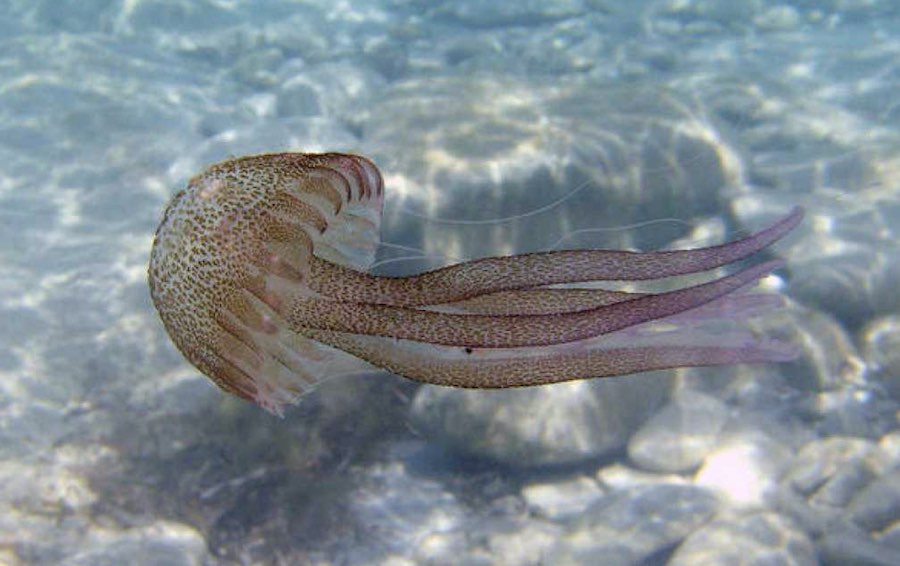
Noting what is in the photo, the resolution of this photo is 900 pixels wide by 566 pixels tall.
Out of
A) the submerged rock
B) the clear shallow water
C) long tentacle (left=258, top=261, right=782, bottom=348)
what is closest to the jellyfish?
long tentacle (left=258, top=261, right=782, bottom=348)

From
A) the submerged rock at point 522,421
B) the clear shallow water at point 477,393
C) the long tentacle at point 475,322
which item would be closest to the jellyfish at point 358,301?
the long tentacle at point 475,322

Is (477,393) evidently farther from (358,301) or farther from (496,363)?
(358,301)

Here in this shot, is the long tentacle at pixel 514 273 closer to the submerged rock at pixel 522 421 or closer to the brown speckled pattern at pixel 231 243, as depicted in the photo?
the brown speckled pattern at pixel 231 243

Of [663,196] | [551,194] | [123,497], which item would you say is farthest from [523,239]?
[123,497]

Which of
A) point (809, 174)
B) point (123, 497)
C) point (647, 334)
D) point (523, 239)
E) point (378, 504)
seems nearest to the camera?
point (647, 334)

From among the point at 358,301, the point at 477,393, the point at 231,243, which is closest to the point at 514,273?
the point at 358,301

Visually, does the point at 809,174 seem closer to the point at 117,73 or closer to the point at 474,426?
the point at 474,426
